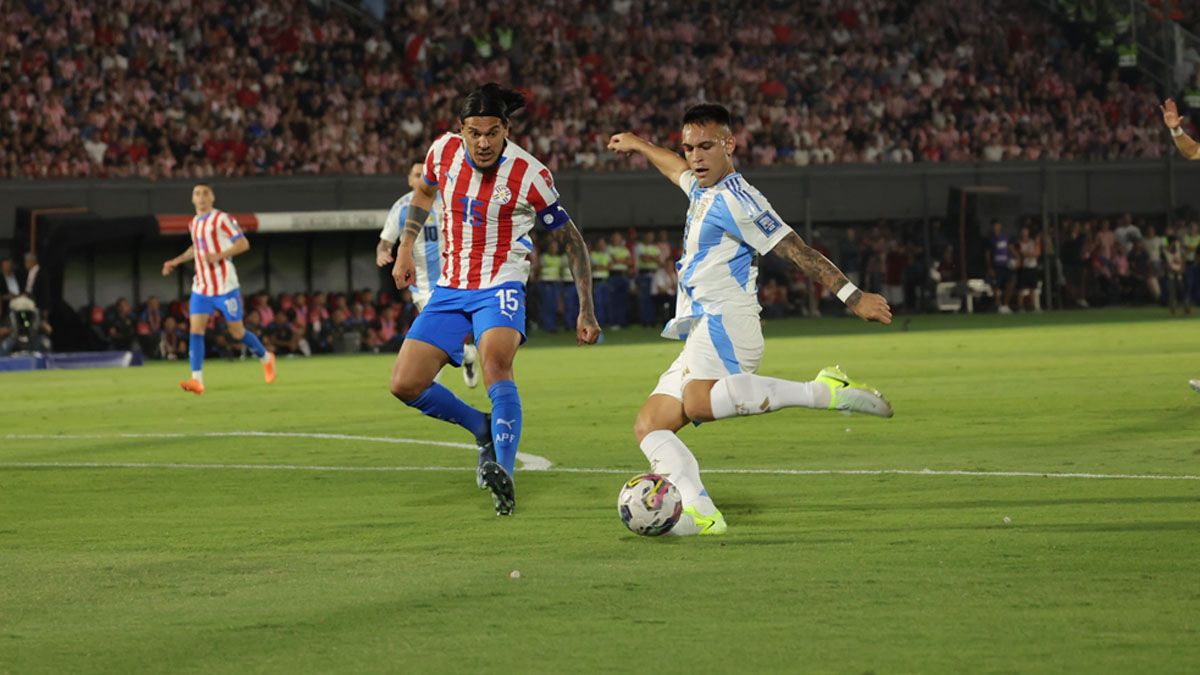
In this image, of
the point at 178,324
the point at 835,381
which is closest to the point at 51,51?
the point at 178,324

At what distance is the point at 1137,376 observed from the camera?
17766mm

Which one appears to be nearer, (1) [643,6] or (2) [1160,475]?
(2) [1160,475]

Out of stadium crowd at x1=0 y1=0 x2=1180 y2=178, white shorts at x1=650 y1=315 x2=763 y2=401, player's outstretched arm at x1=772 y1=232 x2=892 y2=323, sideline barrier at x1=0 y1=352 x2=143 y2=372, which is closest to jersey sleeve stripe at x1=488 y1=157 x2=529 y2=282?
white shorts at x1=650 y1=315 x2=763 y2=401

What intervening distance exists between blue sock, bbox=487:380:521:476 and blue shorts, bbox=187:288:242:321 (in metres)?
12.5

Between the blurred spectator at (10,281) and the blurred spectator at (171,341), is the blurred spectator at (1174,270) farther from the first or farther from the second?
the blurred spectator at (10,281)

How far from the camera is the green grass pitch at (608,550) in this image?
5.62m

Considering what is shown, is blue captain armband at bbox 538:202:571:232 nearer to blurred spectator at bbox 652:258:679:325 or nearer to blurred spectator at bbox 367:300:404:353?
blurred spectator at bbox 367:300:404:353

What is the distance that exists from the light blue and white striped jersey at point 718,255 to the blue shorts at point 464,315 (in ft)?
4.51

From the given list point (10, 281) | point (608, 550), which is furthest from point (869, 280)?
point (608, 550)

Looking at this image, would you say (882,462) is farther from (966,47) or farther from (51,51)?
(966,47)

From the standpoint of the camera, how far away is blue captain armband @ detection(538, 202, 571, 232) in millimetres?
9977

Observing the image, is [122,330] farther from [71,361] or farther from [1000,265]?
[1000,265]

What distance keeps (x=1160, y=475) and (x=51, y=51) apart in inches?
1168

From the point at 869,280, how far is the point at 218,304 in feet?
68.0
